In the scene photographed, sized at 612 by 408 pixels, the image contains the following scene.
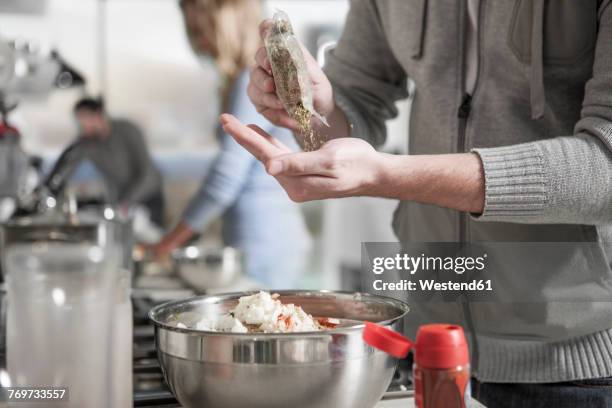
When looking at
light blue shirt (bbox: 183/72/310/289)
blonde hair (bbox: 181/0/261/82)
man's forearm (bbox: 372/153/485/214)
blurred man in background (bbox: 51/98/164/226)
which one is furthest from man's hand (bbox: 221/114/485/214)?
blurred man in background (bbox: 51/98/164/226)

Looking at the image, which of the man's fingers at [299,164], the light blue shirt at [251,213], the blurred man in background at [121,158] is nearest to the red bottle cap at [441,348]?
the man's fingers at [299,164]

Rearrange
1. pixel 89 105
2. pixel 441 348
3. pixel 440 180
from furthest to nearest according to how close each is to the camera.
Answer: pixel 89 105 → pixel 440 180 → pixel 441 348

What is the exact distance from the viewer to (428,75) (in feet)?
4.19

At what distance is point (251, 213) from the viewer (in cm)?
273

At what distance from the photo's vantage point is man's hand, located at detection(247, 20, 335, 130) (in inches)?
45.4

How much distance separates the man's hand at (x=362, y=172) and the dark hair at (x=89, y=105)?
284 centimetres

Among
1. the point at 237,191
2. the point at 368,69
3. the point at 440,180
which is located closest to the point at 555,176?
the point at 440,180

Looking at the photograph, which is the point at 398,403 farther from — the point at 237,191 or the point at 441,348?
the point at 237,191

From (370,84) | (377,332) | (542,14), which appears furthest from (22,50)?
(377,332)

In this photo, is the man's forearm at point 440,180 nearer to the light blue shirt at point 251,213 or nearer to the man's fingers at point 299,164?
the man's fingers at point 299,164

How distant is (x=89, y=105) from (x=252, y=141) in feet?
9.59

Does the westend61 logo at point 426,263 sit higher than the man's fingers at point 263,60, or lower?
lower

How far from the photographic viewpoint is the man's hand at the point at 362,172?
93 cm

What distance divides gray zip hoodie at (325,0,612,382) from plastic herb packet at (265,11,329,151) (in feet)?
0.60
